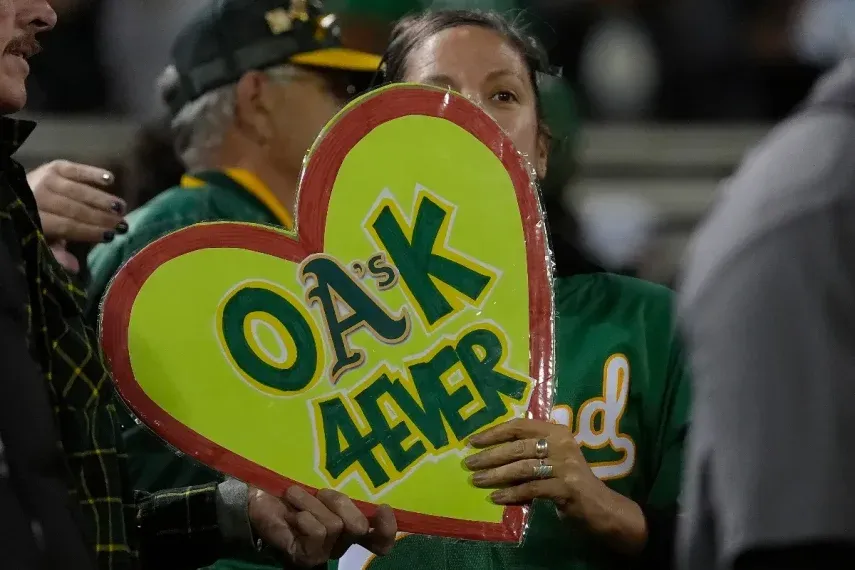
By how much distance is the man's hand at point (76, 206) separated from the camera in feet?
5.32

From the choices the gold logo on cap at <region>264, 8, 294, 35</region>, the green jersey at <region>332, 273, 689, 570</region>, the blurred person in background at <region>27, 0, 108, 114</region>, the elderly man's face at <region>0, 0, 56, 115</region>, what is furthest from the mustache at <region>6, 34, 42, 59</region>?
the blurred person in background at <region>27, 0, 108, 114</region>

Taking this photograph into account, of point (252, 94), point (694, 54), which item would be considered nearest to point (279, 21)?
point (252, 94)

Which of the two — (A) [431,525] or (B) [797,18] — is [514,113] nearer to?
(A) [431,525]

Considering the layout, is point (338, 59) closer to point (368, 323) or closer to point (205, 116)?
point (205, 116)

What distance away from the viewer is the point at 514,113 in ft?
4.88

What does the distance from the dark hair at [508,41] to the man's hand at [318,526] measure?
401 millimetres

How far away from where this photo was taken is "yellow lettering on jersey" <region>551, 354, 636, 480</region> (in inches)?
56.0

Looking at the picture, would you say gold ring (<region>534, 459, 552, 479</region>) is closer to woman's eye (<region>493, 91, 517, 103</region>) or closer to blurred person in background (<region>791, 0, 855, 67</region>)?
woman's eye (<region>493, 91, 517, 103</region>)

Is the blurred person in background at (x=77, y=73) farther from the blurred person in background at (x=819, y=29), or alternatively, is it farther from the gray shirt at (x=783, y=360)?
Result: the gray shirt at (x=783, y=360)

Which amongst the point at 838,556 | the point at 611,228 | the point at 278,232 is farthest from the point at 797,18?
the point at 838,556

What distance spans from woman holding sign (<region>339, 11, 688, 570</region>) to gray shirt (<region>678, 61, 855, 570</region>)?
0.51 metres

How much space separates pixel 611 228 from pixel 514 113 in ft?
8.42

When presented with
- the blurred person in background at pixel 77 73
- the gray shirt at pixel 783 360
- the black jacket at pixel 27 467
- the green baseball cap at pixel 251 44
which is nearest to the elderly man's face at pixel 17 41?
the black jacket at pixel 27 467

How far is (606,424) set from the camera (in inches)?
56.3
